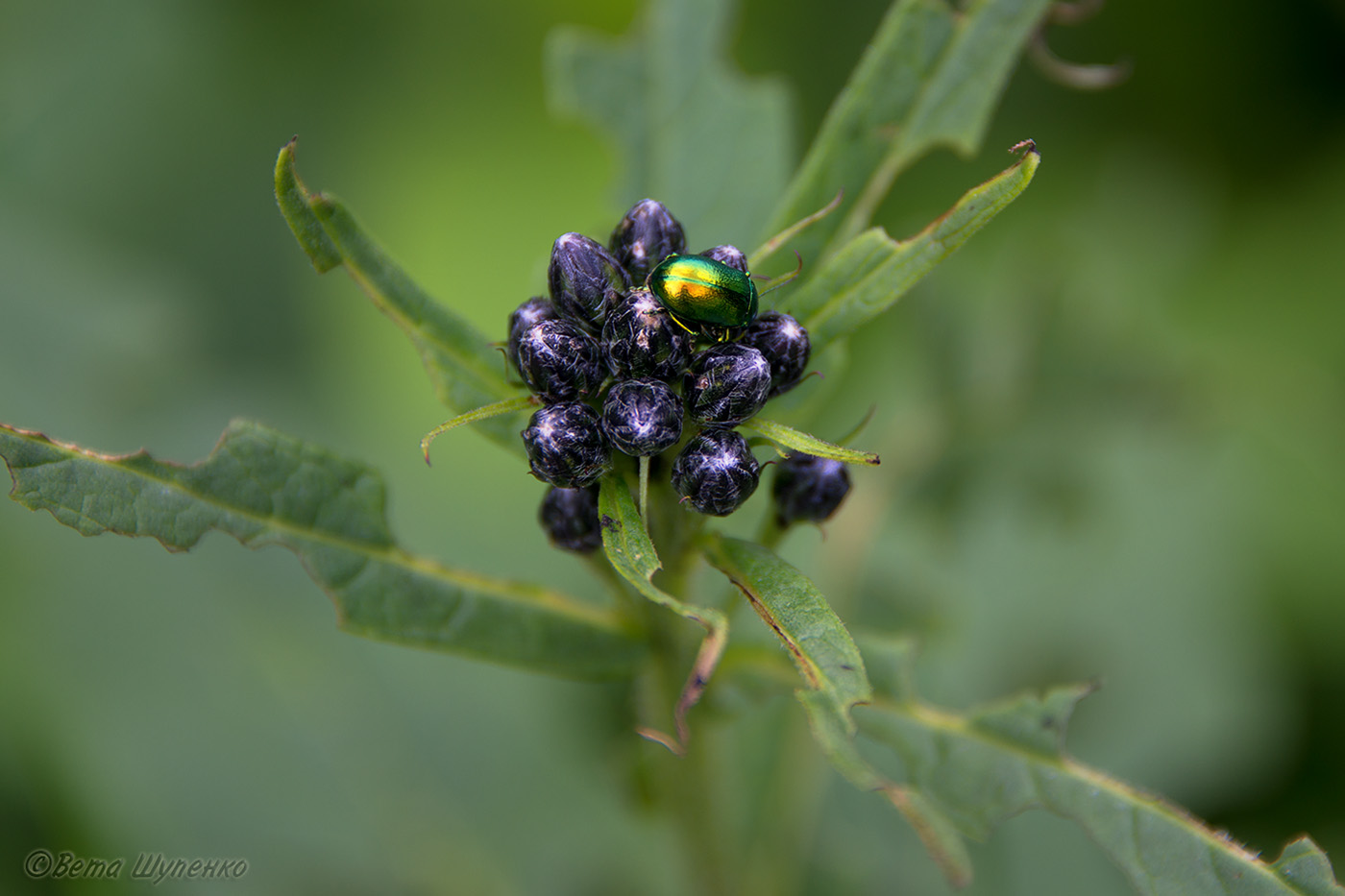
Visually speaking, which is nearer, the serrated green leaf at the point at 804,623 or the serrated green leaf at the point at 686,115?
the serrated green leaf at the point at 804,623

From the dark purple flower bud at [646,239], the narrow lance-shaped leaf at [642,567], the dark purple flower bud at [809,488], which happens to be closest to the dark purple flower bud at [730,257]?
the dark purple flower bud at [646,239]

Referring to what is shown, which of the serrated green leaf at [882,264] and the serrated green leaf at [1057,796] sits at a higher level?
the serrated green leaf at [882,264]

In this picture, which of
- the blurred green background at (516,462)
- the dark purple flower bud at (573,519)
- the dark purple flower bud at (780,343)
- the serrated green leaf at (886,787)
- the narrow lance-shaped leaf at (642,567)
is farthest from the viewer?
the blurred green background at (516,462)

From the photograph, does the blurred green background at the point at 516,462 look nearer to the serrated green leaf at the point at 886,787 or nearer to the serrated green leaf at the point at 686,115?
the serrated green leaf at the point at 686,115

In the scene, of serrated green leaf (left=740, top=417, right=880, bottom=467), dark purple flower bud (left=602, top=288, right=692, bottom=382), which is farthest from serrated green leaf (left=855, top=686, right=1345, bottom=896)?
dark purple flower bud (left=602, top=288, right=692, bottom=382)

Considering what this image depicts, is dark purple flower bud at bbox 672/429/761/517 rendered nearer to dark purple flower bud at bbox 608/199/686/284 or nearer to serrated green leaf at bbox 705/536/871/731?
serrated green leaf at bbox 705/536/871/731

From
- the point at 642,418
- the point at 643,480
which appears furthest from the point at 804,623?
the point at 642,418

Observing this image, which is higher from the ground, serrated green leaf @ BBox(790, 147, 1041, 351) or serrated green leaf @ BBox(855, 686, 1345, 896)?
serrated green leaf @ BBox(790, 147, 1041, 351)
